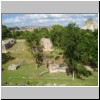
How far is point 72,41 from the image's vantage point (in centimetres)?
601

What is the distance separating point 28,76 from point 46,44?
0.91 meters

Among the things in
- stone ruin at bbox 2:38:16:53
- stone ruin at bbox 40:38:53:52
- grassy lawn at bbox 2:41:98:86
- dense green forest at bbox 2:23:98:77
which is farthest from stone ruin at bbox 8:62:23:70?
stone ruin at bbox 40:38:53:52

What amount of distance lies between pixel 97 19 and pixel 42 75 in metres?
1.80

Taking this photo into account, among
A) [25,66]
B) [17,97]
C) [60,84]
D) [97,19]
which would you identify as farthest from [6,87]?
[97,19]

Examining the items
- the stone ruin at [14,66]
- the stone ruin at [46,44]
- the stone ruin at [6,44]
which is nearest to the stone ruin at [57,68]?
the stone ruin at [46,44]

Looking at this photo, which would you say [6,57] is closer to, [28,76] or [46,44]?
[28,76]

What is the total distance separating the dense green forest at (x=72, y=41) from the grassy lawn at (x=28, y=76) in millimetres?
201

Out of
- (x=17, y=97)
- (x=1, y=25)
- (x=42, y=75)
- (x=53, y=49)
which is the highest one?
(x=1, y=25)

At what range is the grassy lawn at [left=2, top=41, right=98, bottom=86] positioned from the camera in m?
5.84

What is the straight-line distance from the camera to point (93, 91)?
566cm

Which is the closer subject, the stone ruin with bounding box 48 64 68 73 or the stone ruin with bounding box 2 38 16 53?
the stone ruin with bounding box 2 38 16 53

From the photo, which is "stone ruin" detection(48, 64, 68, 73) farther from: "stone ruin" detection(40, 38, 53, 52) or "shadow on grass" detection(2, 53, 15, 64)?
"shadow on grass" detection(2, 53, 15, 64)

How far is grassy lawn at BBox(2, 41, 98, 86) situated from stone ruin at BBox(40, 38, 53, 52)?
0.41 metres

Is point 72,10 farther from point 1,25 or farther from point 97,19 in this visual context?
point 1,25
